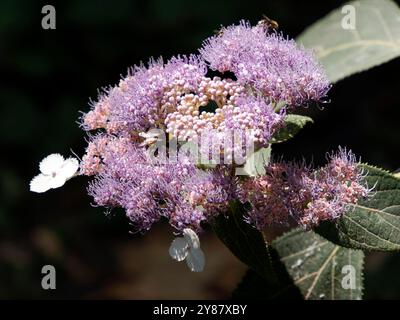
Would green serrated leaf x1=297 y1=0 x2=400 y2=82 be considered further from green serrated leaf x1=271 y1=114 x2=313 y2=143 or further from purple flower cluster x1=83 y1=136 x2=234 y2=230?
purple flower cluster x1=83 y1=136 x2=234 y2=230

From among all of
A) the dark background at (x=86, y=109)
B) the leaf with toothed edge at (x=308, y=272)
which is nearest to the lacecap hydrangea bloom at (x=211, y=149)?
the leaf with toothed edge at (x=308, y=272)

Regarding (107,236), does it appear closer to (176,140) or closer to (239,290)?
(239,290)

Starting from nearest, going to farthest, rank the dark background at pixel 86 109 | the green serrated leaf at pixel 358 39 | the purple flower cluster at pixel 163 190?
the purple flower cluster at pixel 163 190
the green serrated leaf at pixel 358 39
the dark background at pixel 86 109

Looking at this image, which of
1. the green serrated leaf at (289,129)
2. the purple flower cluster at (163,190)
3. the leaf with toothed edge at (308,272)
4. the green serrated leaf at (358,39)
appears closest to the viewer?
the purple flower cluster at (163,190)

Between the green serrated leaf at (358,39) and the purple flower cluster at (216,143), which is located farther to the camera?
the green serrated leaf at (358,39)

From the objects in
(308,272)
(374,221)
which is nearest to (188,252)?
(374,221)

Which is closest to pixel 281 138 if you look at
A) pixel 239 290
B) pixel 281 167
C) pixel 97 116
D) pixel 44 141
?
pixel 281 167

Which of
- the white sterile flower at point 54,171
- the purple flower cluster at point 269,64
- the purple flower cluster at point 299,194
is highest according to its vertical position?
the purple flower cluster at point 269,64

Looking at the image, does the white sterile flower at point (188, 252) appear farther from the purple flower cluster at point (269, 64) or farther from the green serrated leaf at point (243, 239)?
the purple flower cluster at point (269, 64)
